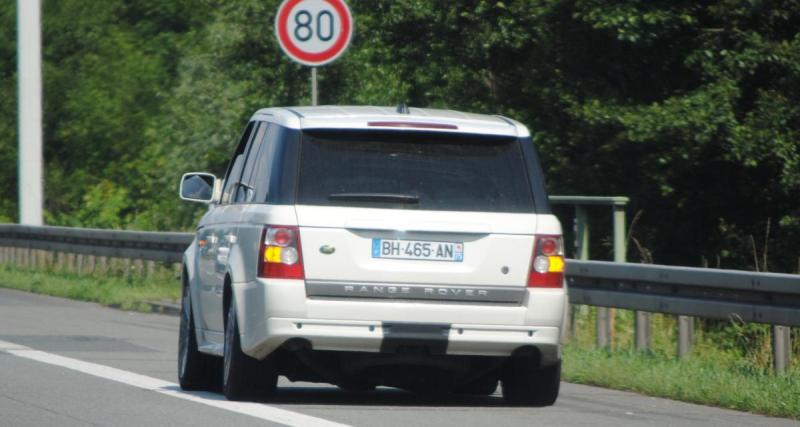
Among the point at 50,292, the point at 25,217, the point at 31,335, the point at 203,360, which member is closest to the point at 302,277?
the point at 203,360

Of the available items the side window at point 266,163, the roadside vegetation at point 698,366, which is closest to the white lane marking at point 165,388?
the side window at point 266,163

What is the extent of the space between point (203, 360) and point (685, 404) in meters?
2.90

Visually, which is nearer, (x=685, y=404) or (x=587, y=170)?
(x=685, y=404)

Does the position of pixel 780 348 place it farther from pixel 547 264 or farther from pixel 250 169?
pixel 250 169

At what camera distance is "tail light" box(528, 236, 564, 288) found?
32.0ft

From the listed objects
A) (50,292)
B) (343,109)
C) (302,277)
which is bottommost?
(50,292)

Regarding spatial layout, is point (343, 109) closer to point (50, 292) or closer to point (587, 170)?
point (587, 170)

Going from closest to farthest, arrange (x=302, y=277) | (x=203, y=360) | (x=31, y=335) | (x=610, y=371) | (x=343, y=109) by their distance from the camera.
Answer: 1. (x=302, y=277)
2. (x=343, y=109)
3. (x=203, y=360)
4. (x=610, y=371)
5. (x=31, y=335)

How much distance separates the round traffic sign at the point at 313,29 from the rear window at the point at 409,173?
627 centimetres

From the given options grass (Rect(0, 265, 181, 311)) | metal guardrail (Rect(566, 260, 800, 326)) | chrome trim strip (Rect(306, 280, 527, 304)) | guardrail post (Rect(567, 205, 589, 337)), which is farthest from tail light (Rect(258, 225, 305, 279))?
grass (Rect(0, 265, 181, 311))

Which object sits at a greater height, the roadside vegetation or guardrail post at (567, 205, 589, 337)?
guardrail post at (567, 205, 589, 337)

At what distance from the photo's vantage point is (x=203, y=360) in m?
11.2

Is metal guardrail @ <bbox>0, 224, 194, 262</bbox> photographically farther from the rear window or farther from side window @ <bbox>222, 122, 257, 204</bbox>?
the rear window

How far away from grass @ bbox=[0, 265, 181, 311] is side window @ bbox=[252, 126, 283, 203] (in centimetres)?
989
